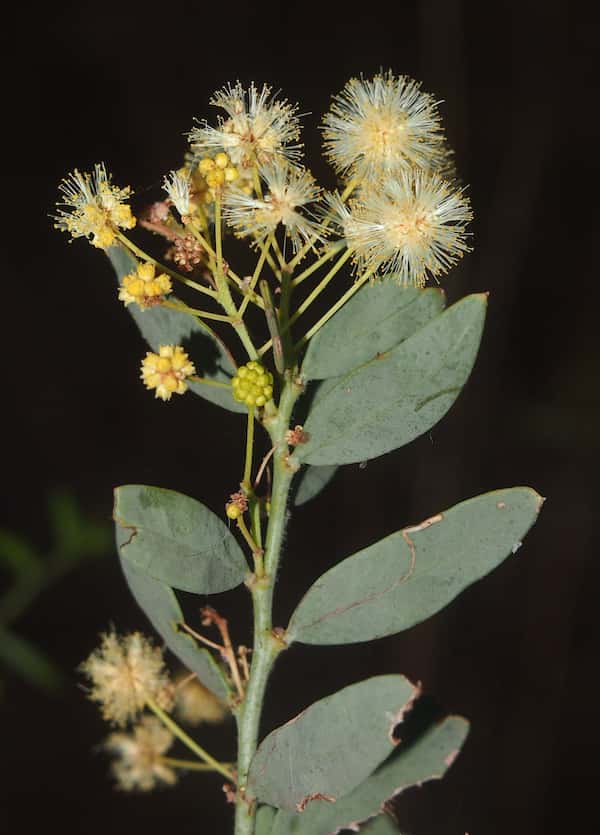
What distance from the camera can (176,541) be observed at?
51.1 inches

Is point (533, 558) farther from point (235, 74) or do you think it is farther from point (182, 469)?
point (235, 74)

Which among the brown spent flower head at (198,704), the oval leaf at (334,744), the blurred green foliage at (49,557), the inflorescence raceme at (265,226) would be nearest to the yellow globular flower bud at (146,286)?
the inflorescence raceme at (265,226)

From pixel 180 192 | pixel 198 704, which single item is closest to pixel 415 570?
pixel 180 192

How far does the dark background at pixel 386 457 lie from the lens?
370 centimetres

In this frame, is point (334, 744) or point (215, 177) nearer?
point (334, 744)

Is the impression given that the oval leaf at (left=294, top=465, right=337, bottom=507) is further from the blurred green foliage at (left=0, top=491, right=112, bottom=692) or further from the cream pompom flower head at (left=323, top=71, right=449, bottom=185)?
the blurred green foliage at (left=0, top=491, right=112, bottom=692)

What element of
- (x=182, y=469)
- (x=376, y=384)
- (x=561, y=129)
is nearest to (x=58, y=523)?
(x=182, y=469)

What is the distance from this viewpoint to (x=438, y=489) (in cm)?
425

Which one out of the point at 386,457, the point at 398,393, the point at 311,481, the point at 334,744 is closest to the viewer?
the point at 334,744

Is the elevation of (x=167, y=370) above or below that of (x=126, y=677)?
above

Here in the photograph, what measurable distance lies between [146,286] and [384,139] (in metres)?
0.51

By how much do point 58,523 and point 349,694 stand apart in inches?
90.1

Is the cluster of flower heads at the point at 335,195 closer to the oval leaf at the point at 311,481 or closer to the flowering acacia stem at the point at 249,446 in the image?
the flowering acacia stem at the point at 249,446

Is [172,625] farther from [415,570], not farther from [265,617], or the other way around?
[415,570]
